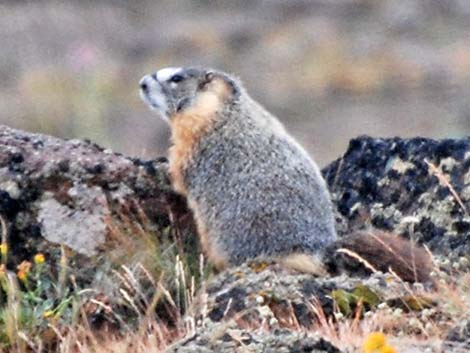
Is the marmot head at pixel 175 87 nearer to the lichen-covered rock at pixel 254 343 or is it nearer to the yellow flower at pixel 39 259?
the yellow flower at pixel 39 259

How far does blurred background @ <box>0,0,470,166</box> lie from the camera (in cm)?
2370

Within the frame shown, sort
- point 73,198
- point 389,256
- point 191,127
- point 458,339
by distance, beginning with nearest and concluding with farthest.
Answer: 1. point 458,339
2. point 389,256
3. point 73,198
4. point 191,127

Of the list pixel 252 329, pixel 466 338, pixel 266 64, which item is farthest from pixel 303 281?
pixel 266 64

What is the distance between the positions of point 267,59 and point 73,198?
1996 cm

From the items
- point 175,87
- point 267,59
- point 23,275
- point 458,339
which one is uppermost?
point 267,59

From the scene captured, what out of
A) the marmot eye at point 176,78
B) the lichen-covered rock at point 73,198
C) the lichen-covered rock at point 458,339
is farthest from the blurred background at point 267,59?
the lichen-covered rock at point 458,339

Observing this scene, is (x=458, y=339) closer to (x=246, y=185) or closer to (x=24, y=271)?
(x=24, y=271)

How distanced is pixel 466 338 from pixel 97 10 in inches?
980

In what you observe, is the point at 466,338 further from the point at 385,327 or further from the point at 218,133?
the point at 218,133

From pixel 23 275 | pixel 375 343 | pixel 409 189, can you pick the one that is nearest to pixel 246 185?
pixel 409 189

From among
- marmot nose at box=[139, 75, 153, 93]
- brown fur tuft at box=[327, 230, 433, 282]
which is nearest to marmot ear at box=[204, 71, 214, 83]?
marmot nose at box=[139, 75, 153, 93]

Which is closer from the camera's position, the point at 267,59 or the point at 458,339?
the point at 458,339

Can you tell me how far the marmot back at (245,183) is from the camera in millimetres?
9547

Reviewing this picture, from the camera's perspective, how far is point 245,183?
9648 mm
